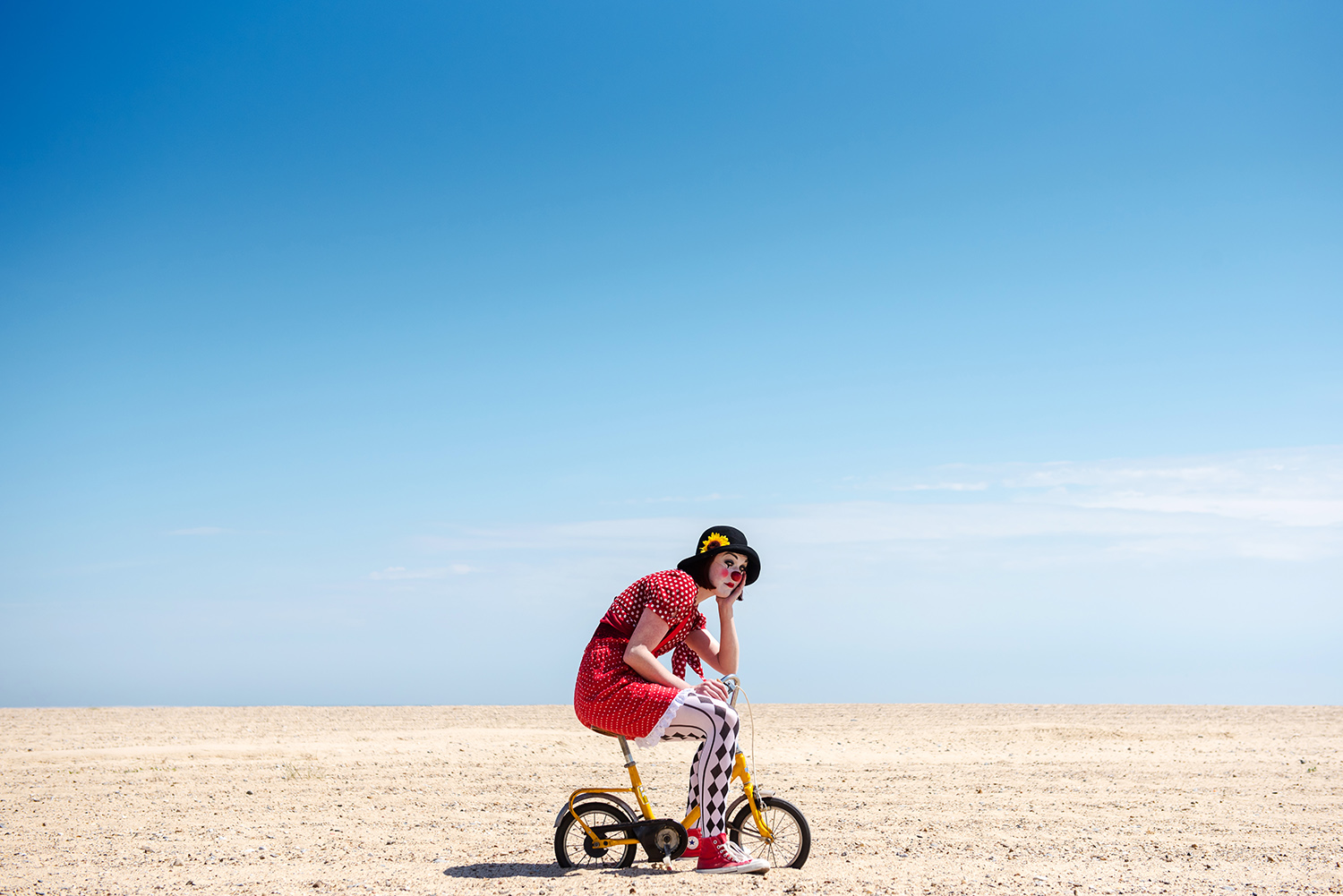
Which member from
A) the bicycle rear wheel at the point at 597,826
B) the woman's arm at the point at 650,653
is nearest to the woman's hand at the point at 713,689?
the woman's arm at the point at 650,653

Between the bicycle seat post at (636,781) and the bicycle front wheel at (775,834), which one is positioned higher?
the bicycle seat post at (636,781)

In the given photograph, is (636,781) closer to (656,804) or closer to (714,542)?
(714,542)

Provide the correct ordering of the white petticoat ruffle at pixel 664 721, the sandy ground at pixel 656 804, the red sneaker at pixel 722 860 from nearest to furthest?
the white petticoat ruffle at pixel 664 721 < the red sneaker at pixel 722 860 < the sandy ground at pixel 656 804

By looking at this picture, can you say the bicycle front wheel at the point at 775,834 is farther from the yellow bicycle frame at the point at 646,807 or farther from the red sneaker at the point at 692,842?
the red sneaker at the point at 692,842

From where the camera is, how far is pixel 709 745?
6645mm

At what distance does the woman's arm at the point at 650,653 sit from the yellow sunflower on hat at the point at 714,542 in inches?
24.4

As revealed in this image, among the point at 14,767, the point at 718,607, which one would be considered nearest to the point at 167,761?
the point at 14,767

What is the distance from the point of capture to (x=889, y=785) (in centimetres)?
1194

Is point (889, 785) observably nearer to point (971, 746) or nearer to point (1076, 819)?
point (1076, 819)

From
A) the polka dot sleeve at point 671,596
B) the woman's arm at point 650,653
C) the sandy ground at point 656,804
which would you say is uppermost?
the polka dot sleeve at point 671,596

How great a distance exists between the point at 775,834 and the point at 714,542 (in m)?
2.10

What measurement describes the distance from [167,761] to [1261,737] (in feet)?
58.0

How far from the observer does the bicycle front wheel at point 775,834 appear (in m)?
6.96

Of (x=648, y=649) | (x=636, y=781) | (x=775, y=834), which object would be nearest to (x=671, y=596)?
(x=648, y=649)
